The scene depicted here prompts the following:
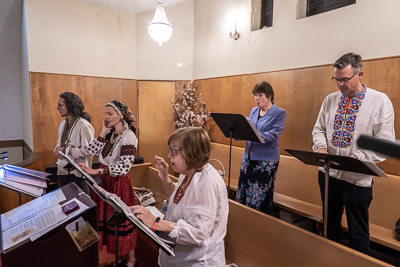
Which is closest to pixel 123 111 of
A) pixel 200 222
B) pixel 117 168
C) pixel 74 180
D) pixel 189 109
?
pixel 117 168

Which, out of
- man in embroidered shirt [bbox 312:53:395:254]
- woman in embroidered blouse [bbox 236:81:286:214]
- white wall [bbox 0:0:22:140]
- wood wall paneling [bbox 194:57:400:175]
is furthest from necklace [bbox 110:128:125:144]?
white wall [bbox 0:0:22:140]

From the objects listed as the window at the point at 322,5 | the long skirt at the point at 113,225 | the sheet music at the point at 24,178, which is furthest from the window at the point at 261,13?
the sheet music at the point at 24,178

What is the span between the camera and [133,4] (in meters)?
4.74

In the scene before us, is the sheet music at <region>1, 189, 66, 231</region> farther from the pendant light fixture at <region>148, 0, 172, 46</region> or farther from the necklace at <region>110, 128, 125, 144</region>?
the pendant light fixture at <region>148, 0, 172, 46</region>

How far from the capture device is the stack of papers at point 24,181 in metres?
1.54

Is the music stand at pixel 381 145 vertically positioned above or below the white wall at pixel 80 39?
below

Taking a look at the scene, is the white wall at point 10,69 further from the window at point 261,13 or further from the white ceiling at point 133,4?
the window at point 261,13

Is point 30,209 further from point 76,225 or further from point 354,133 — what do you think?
point 354,133

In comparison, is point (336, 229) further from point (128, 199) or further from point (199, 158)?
point (128, 199)

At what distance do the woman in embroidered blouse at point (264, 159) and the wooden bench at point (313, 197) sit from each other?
45cm

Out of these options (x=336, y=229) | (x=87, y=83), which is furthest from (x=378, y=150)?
(x=87, y=83)

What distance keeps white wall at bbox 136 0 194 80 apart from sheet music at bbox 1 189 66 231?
4120 mm

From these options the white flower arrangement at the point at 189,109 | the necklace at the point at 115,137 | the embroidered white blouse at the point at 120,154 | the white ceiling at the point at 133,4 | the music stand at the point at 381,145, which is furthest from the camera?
the white flower arrangement at the point at 189,109

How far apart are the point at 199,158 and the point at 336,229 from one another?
1.48 metres
